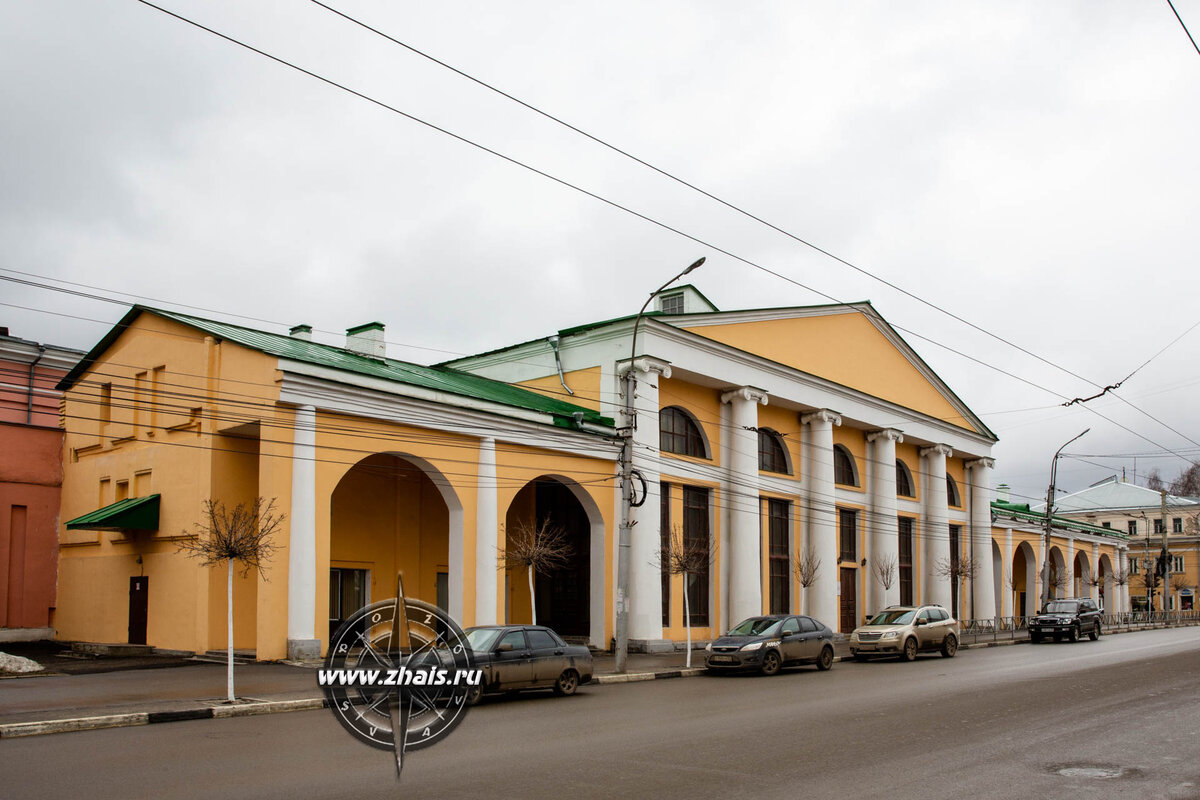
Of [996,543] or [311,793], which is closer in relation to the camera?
[311,793]

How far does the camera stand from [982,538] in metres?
51.0

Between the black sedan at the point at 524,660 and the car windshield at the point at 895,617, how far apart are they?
13540 millimetres

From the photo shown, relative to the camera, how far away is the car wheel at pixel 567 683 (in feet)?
60.3

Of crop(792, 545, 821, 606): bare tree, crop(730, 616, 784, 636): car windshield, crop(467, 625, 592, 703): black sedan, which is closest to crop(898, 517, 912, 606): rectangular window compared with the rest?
crop(792, 545, 821, 606): bare tree

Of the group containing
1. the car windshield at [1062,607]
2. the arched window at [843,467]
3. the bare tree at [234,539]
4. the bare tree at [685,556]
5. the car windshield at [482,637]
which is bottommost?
the car windshield at [1062,607]

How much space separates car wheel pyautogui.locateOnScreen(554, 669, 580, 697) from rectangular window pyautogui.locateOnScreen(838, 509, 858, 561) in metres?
24.3

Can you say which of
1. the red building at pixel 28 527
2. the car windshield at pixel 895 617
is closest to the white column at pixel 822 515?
the car windshield at pixel 895 617


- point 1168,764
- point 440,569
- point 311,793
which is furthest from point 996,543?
point 311,793

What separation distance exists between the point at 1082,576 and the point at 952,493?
25381 mm

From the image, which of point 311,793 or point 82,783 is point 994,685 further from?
point 82,783

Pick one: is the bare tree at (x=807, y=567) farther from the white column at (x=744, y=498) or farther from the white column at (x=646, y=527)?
the white column at (x=646, y=527)

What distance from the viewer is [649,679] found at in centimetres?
2305

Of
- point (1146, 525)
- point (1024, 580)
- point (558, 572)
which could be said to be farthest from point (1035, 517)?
point (558, 572)

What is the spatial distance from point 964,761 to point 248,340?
19.5 m
